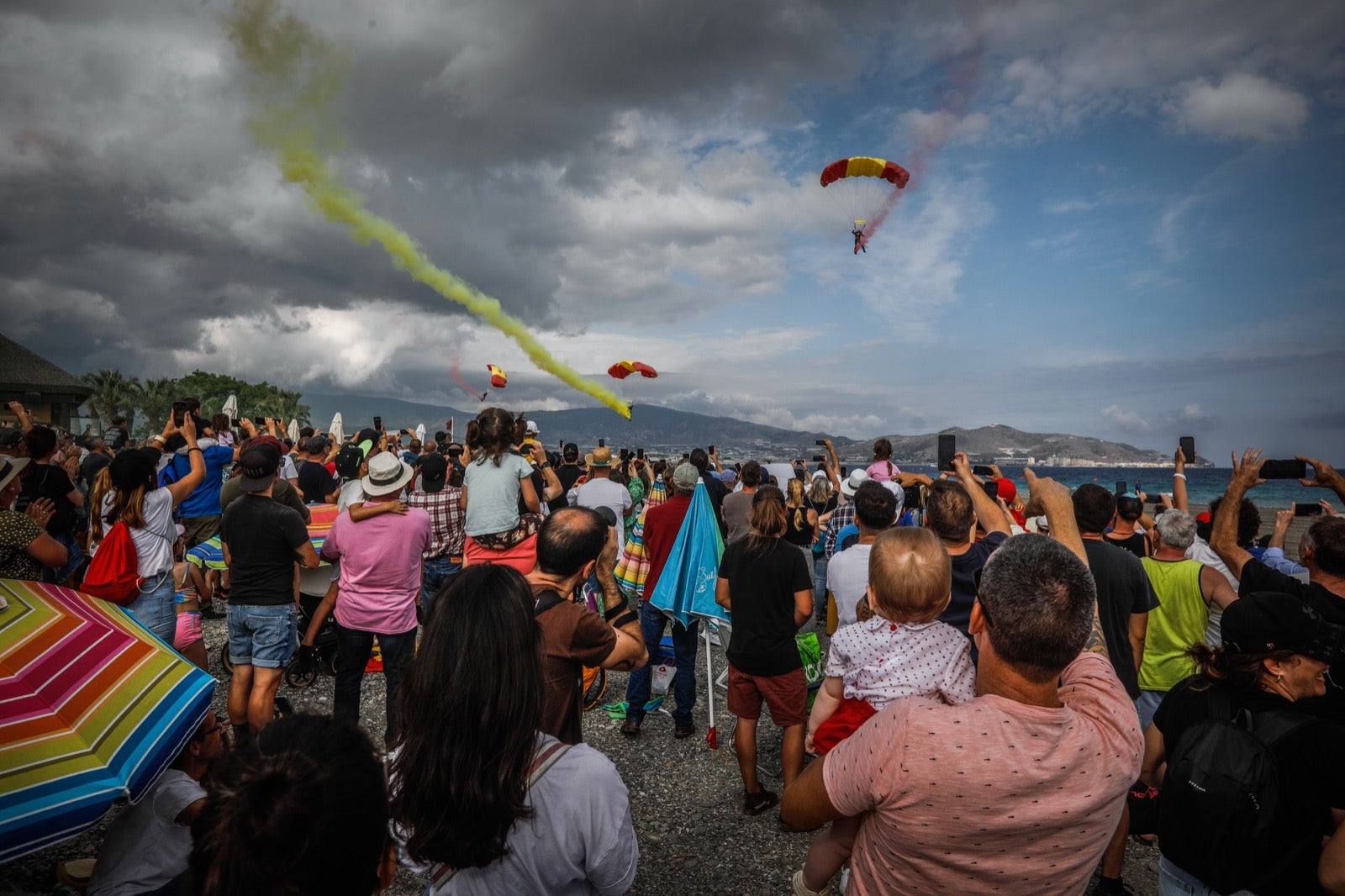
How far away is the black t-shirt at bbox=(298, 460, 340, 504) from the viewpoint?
6.70 meters

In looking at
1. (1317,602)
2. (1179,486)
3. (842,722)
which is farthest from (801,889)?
(1179,486)

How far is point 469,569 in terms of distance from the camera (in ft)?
6.15

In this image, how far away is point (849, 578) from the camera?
13.5 feet

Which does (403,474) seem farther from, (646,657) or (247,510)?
(646,657)

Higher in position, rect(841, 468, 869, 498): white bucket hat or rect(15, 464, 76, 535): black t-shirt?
rect(841, 468, 869, 498): white bucket hat

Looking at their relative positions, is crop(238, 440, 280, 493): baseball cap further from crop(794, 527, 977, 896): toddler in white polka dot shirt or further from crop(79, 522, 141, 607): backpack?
crop(794, 527, 977, 896): toddler in white polka dot shirt

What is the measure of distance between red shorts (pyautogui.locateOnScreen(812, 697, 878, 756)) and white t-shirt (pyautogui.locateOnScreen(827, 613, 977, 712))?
0.04 meters

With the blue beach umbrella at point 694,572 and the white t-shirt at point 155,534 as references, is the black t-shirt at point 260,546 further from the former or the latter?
the blue beach umbrella at point 694,572

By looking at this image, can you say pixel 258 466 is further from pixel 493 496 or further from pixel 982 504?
pixel 982 504

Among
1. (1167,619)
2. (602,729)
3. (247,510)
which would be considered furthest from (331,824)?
(1167,619)

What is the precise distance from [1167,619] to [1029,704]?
12.3ft

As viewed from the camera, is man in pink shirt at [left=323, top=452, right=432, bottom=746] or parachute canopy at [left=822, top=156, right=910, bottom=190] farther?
parachute canopy at [left=822, top=156, right=910, bottom=190]

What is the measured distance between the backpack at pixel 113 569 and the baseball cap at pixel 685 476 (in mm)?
4008

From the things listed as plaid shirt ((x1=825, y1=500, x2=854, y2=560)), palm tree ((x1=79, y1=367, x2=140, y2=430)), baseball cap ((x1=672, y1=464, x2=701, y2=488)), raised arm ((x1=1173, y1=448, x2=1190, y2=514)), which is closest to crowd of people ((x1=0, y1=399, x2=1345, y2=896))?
raised arm ((x1=1173, y1=448, x2=1190, y2=514))
